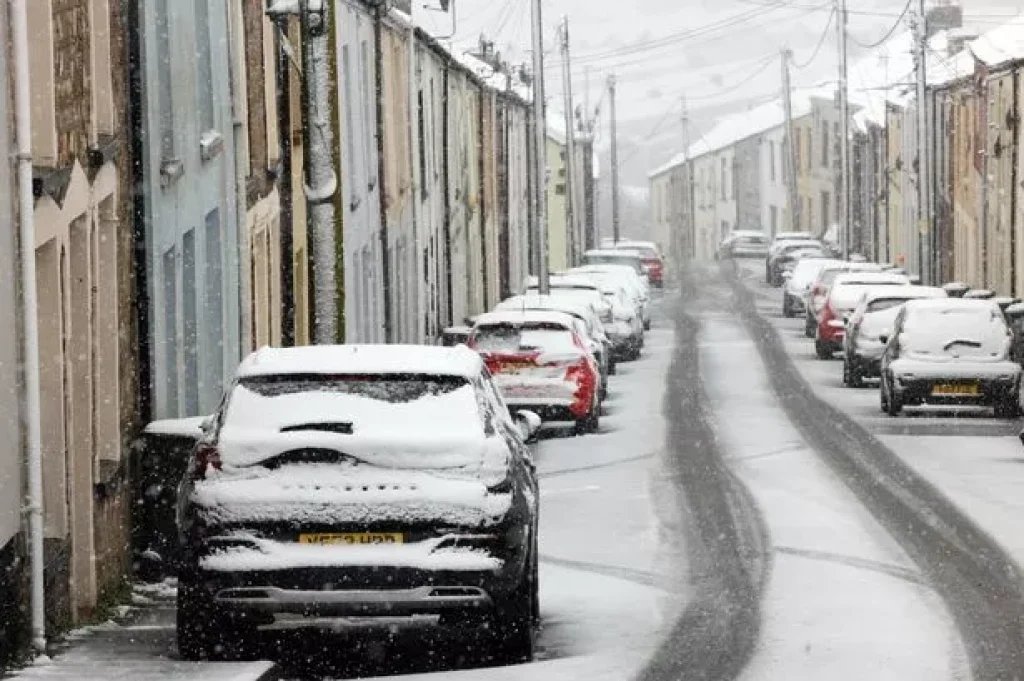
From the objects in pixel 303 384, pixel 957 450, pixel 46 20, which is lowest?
pixel 957 450

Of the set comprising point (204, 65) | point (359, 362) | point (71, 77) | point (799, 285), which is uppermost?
point (204, 65)

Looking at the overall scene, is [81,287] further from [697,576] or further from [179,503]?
[697,576]

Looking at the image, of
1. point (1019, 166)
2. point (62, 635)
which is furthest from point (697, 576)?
point (1019, 166)

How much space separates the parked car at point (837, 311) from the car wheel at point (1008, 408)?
13904 millimetres

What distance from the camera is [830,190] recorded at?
103 m

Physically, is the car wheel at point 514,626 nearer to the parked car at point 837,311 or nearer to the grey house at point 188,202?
the grey house at point 188,202

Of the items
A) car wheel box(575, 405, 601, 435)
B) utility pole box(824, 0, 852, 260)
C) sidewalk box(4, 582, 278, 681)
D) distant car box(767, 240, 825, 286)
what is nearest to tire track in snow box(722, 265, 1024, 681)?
car wheel box(575, 405, 601, 435)

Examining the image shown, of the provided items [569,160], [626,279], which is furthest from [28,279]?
[569,160]

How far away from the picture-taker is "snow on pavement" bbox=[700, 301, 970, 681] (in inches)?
512

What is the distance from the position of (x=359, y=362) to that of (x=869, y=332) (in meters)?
28.7

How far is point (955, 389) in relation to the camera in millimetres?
34062

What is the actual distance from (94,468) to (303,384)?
3256 mm

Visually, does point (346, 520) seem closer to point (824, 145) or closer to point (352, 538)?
point (352, 538)

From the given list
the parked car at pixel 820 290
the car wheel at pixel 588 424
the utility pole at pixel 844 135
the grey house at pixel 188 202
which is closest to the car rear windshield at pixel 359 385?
the grey house at pixel 188 202
